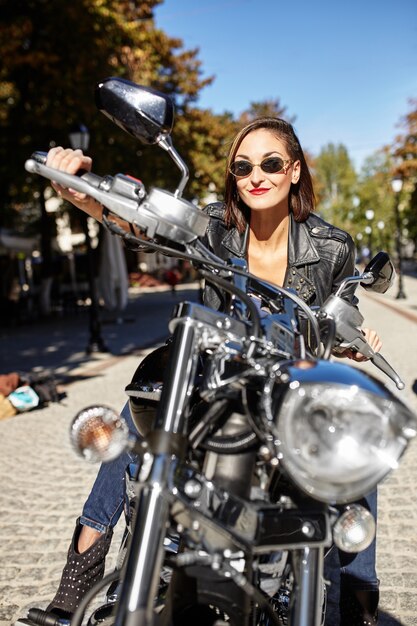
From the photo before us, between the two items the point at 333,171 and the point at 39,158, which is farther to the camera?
the point at 333,171

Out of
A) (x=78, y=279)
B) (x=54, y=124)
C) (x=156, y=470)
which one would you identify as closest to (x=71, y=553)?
(x=156, y=470)

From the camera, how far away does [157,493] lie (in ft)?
3.98

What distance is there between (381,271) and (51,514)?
10.5 ft

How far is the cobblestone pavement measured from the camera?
323cm

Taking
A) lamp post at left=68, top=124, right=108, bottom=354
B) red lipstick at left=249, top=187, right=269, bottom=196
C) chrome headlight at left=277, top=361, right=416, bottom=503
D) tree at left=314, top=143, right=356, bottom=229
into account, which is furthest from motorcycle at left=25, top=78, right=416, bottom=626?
tree at left=314, top=143, right=356, bottom=229

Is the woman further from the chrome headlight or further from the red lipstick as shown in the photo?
the chrome headlight

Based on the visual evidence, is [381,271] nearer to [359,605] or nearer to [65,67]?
[359,605]

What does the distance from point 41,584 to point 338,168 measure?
379 feet

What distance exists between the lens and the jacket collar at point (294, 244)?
222 cm

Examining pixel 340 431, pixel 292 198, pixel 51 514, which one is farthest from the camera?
pixel 51 514

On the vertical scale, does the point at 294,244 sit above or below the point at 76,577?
above

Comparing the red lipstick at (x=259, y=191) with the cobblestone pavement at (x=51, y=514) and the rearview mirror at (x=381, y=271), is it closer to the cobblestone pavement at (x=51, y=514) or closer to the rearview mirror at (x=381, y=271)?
the rearview mirror at (x=381, y=271)

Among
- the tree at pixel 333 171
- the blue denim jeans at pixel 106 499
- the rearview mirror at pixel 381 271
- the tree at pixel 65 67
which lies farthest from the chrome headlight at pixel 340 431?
the tree at pixel 333 171

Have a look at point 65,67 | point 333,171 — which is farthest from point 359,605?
point 333,171
